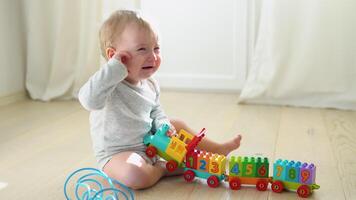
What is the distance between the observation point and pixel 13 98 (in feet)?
7.29

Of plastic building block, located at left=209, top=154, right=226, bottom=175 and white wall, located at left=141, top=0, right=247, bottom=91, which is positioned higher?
plastic building block, located at left=209, top=154, right=226, bottom=175

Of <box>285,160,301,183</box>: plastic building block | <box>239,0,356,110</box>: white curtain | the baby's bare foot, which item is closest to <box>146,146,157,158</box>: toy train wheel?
the baby's bare foot

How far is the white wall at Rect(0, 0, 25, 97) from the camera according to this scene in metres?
2.16

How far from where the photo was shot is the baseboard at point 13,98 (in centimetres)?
216

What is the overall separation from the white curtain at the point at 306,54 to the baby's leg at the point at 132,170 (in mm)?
981

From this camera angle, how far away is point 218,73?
2.35m

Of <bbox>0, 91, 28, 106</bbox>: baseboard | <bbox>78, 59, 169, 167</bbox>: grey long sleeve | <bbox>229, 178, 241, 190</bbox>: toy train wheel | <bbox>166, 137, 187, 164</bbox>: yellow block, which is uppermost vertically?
<bbox>78, 59, 169, 167</bbox>: grey long sleeve

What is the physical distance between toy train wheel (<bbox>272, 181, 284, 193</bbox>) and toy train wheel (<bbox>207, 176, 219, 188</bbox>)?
0.13 metres

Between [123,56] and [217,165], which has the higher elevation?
[123,56]

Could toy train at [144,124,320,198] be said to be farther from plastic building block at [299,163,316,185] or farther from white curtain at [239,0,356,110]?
white curtain at [239,0,356,110]

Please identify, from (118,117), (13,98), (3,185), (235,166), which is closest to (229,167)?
(235,166)

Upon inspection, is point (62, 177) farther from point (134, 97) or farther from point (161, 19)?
point (161, 19)

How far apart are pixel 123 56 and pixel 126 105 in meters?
0.12

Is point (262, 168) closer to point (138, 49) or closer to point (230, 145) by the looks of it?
point (230, 145)
